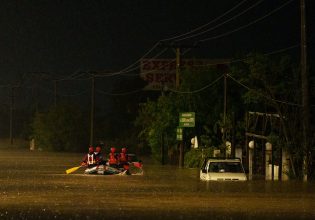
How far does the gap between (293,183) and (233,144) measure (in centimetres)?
1163

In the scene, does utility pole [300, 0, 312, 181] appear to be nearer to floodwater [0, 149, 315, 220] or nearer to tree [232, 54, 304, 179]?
tree [232, 54, 304, 179]

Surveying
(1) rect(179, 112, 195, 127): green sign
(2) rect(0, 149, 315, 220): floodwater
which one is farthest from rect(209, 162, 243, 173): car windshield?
(1) rect(179, 112, 195, 127): green sign

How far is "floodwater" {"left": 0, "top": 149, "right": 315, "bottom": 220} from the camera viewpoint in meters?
23.5

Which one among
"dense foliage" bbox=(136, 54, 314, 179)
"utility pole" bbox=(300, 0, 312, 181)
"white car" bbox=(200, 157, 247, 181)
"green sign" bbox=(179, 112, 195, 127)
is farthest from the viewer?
"green sign" bbox=(179, 112, 195, 127)

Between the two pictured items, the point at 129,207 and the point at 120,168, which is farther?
the point at 120,168

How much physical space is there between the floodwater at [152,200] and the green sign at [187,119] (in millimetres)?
20667

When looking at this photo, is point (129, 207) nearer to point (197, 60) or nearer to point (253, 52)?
point (253, 52)

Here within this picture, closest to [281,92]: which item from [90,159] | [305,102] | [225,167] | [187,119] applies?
[305,102]

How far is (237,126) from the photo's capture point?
5872 cm

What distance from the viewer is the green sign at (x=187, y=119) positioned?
62062 mm

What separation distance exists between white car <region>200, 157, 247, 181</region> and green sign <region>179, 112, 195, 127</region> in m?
18.5

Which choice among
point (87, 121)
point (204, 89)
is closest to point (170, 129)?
point (204, 89)

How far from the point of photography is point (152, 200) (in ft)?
94.7

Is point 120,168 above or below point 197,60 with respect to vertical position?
below
